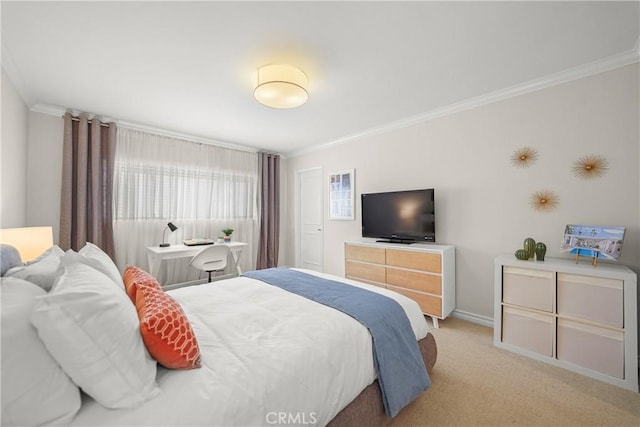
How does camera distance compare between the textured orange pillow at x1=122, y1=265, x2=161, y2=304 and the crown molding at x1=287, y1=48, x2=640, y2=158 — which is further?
the crown molding at x1=287, y1=48, x2=640, y2=158

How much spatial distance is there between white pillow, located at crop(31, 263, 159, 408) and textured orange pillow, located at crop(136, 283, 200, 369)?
0.04m

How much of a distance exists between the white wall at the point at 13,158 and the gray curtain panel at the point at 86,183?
319 mm

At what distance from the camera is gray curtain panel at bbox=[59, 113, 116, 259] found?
3049 millimetres

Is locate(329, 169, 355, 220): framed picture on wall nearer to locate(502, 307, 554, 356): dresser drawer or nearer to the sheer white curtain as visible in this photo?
the sheer white curtain

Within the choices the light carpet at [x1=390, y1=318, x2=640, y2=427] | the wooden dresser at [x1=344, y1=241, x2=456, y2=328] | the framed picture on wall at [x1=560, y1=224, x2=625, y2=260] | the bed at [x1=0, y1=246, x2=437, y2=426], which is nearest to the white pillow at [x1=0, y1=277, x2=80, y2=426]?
the bed at [x1=0, y1=246, x2=437, y2=426]

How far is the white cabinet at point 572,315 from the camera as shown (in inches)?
71.7

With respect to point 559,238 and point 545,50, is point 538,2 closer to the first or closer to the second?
point 545,50

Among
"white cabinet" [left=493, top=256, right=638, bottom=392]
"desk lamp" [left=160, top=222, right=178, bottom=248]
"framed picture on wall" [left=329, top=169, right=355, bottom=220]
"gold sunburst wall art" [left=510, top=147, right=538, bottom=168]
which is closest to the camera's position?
"white cabinet" [left=493, top=256, right=638, bottom=392]

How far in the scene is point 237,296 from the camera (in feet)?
6.19

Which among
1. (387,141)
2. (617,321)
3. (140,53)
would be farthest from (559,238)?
(140,53)

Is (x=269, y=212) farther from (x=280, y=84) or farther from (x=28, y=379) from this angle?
(x=28, y=379)

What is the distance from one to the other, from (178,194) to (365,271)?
3.10 m

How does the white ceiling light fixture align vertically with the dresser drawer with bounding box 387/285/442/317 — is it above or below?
above

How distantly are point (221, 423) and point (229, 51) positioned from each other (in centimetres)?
233
